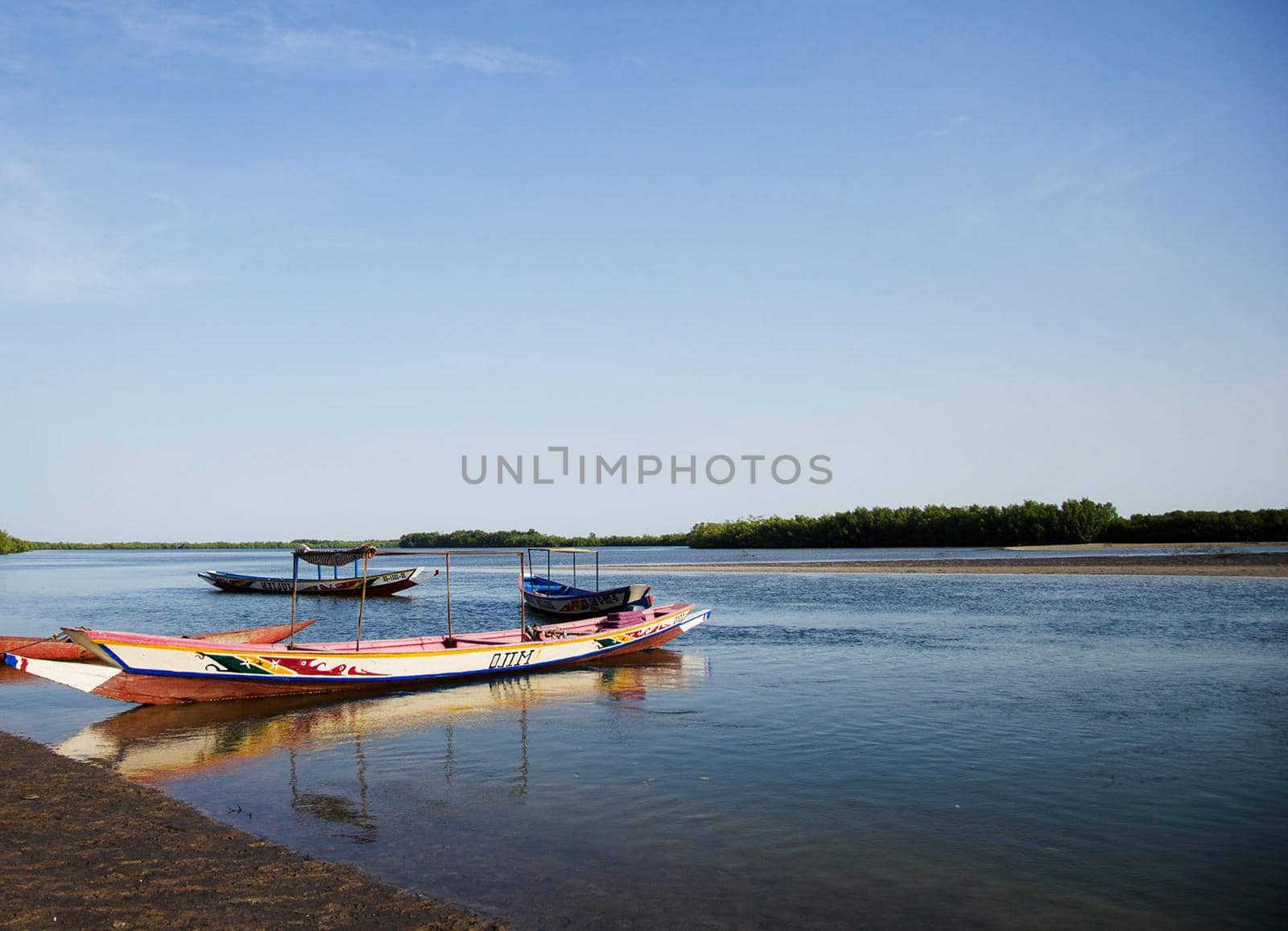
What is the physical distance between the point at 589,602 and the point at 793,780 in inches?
695

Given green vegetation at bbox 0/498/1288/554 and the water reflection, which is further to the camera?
green vegetation at bbox 0/498/1288/554

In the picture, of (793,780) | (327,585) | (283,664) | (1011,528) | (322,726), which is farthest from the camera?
(1011,528)

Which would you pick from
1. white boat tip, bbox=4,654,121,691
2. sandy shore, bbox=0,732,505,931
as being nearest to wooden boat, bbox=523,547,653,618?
white boat tip, bbox=4,654,121,691

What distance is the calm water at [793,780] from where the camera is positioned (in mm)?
6875

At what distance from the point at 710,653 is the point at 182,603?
29.4 metres

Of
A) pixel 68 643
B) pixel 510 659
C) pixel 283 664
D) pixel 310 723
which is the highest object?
pixel 68 643

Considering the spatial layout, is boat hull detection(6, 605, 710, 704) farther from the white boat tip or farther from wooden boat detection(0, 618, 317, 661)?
wooden boat detection(0, 618, 317, 661)

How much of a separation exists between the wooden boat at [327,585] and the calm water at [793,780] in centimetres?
2457

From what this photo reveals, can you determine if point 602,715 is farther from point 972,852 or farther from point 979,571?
point 979,571

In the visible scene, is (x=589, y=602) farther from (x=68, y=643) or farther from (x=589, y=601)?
(x=68, y=643)

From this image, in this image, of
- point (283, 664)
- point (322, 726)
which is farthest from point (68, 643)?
point (322, 726)

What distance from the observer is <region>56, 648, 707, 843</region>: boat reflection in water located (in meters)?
10.4

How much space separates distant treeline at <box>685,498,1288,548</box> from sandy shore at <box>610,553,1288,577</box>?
18.9 meters

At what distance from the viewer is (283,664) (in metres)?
15.4
